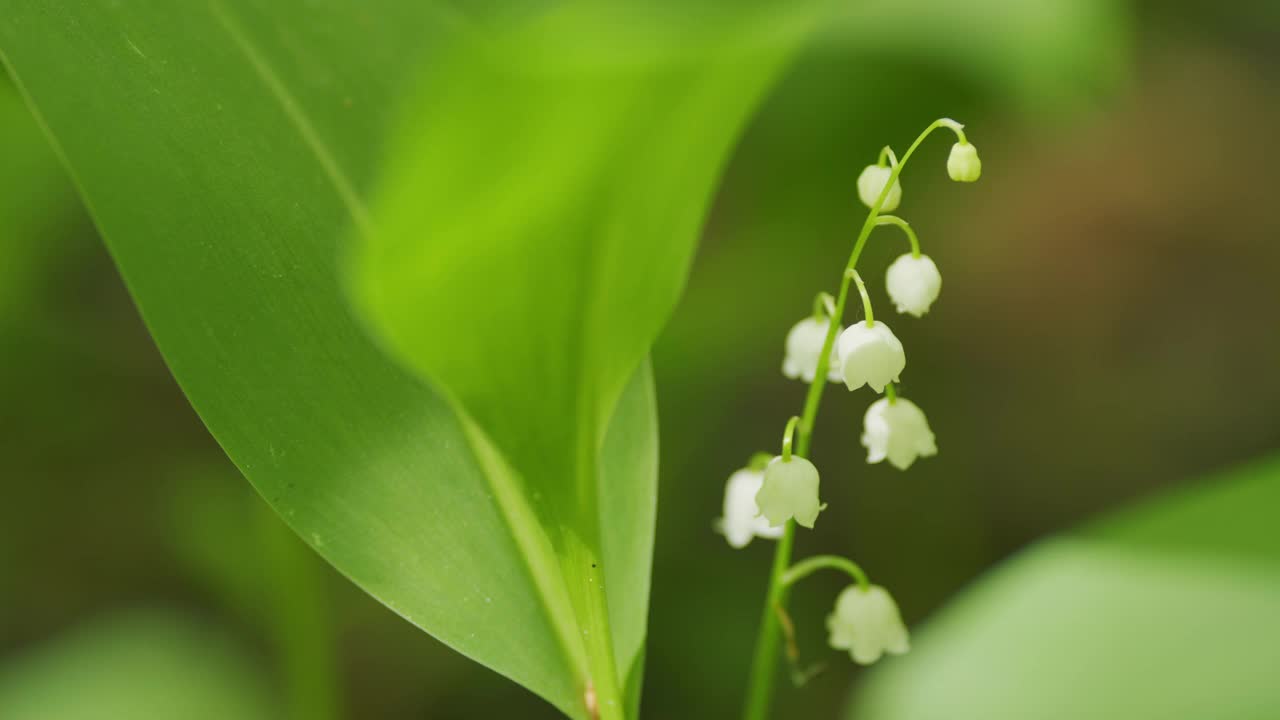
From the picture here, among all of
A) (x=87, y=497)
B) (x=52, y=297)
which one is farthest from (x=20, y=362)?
(x=87, y=497)

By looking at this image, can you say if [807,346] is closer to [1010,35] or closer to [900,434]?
[900,434]

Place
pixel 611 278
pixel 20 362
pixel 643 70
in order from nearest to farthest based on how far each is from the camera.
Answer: pixel 643 70
pixel 611 278
pixel 20 362

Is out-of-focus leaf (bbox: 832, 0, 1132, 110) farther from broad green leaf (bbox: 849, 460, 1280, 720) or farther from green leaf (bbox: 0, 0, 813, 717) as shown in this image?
broad green leaf (bbox: 849, 460, 1280, 720)

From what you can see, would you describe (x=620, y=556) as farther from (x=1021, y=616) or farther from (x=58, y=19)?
(x=58, y=19)

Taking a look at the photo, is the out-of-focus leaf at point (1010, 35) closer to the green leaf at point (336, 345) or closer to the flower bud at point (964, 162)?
the flower bud at point (964, 162)

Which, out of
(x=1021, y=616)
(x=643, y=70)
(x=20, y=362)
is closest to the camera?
(x=643, y=70)

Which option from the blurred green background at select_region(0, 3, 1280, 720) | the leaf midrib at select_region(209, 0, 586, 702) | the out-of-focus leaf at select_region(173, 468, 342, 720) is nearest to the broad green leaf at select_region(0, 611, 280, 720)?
the blurred green background at select_region(0, 3, 1280, 720)

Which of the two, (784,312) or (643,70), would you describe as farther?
(784,312)
